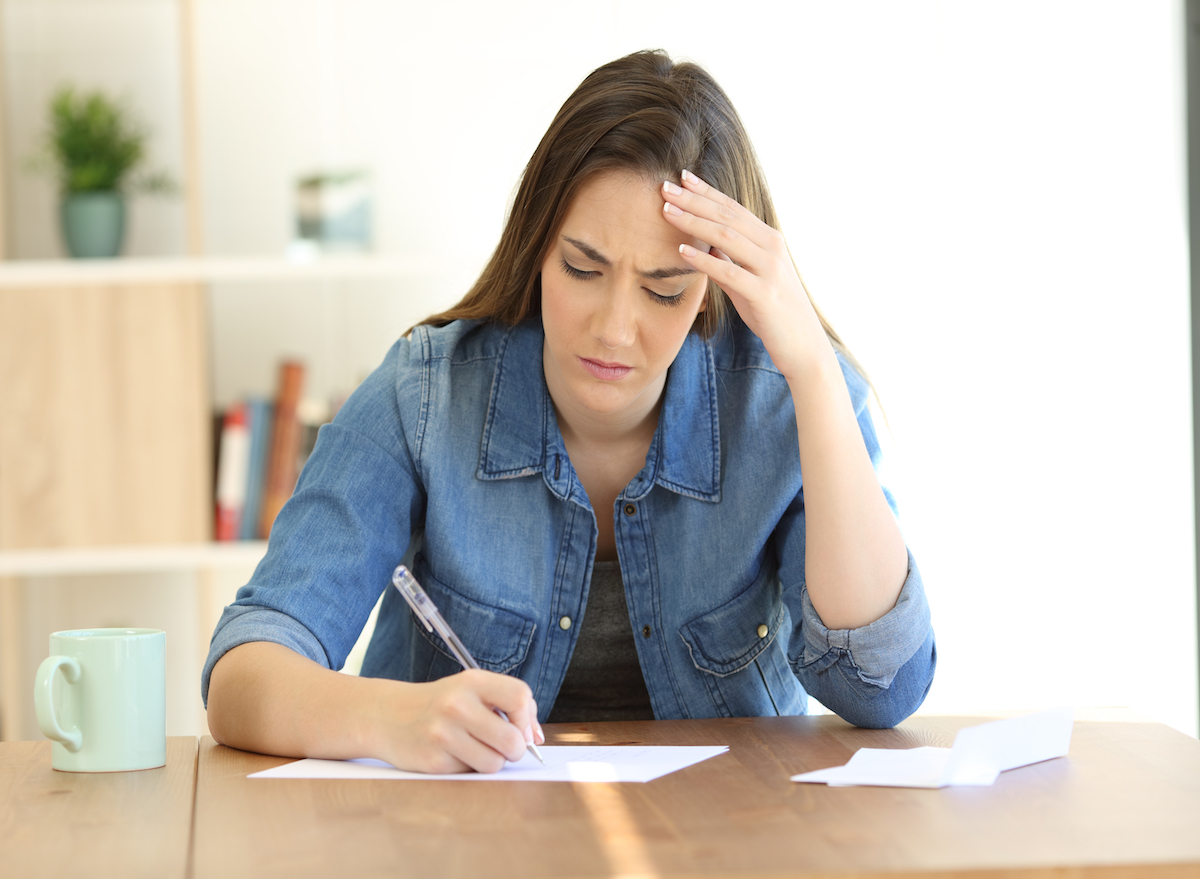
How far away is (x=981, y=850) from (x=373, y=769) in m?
0.47

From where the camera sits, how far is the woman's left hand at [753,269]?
116 centimetres

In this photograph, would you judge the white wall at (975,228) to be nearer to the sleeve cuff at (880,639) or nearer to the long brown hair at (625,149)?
the long brown hair at (625,149)

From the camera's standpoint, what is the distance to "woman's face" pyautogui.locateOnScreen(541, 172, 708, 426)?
1166 millimetres

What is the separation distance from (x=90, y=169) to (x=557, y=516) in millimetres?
1613

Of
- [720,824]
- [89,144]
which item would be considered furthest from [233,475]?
[720,824]

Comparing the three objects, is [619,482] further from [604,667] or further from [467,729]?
[467,729]

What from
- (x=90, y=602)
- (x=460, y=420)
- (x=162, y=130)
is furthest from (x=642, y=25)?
(x=90, y=602)

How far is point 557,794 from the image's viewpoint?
2.73 feet

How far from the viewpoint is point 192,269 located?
2324 mm

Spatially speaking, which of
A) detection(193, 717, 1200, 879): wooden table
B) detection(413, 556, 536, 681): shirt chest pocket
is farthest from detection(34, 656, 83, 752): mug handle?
detection(413, 556, 536, 681): shirt chest pocket

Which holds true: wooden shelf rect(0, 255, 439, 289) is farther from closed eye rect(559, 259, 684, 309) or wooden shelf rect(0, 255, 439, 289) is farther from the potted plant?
closed eye rect(559, 259, 684, 309)

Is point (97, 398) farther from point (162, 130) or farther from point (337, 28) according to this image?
point (337, 28)

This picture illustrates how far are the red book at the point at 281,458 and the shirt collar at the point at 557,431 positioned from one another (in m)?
1.17

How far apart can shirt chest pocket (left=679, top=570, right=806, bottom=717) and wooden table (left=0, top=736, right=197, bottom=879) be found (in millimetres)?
561
